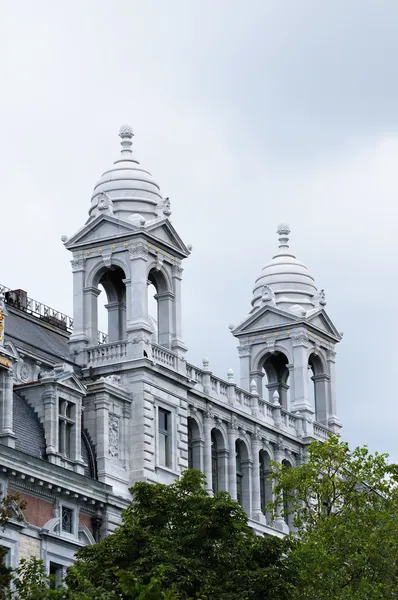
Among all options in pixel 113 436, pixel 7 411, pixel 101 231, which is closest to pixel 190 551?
pixel 7 411

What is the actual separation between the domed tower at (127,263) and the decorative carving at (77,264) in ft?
0.17

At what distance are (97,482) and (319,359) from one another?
2877 centimetres

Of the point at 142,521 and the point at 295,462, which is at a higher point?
the point at 295,462

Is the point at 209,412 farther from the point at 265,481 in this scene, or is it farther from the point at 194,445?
the point at 265,481

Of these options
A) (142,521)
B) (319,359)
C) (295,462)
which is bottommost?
(142,521)

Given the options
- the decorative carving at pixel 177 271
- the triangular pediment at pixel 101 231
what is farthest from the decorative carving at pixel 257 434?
the triangular pediment at pixel 101 231

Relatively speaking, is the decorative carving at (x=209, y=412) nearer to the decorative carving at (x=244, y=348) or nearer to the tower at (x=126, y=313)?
the tower at (x=126, y=313)

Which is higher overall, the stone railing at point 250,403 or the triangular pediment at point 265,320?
the triangular pediment at point 265,320

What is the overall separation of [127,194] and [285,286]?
18.0 meters

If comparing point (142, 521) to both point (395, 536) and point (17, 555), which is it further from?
point (395, 536)

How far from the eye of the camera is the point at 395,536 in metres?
80.8

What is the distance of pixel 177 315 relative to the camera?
299 feet

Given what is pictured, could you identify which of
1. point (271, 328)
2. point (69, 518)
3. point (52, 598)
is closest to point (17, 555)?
point (69, 518)

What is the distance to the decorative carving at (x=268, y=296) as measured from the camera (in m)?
104
